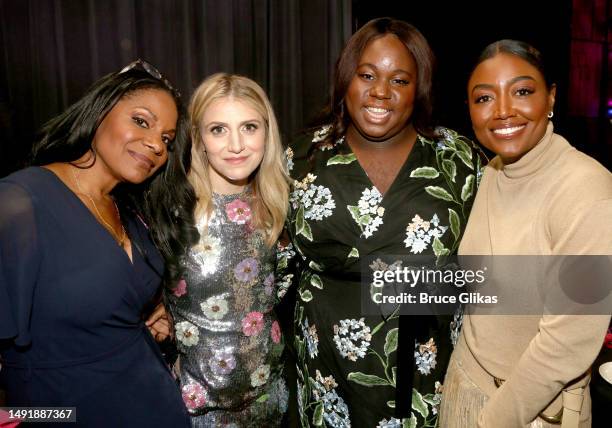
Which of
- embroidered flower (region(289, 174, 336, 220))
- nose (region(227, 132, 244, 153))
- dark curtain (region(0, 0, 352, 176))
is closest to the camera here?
nose (region(227, 132, 244, 153))

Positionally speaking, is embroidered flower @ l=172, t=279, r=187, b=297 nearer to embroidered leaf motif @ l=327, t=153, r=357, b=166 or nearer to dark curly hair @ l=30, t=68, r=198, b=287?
dark curly hair @ l=30, t=68, r=198, b=287

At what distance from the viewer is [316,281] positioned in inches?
68.4

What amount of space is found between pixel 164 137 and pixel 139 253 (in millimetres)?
360

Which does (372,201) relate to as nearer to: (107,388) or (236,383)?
(236,383)

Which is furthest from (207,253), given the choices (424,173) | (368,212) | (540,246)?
(540,246)

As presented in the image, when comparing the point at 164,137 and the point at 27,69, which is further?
the point at 27,69

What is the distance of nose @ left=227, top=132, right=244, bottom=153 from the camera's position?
156 centimetres

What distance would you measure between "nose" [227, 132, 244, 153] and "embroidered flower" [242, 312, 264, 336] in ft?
1.85

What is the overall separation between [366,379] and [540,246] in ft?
2.53

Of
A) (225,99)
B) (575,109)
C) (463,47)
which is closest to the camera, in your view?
(225,99)

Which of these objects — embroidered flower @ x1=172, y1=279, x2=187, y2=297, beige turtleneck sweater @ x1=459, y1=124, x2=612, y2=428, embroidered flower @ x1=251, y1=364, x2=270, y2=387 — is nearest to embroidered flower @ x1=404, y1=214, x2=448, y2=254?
beige turtleneck sweater @ x1=459, y1=124, x2=612, y2=428

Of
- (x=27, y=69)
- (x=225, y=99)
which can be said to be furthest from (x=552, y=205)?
(x=27, y=69)

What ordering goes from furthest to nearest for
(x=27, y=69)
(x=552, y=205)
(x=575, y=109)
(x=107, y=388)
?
(x=575, y=109) → (x=27, y=69) → (x=107, y=388) → (x=552, y=205)

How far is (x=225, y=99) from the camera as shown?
1.60 metres
